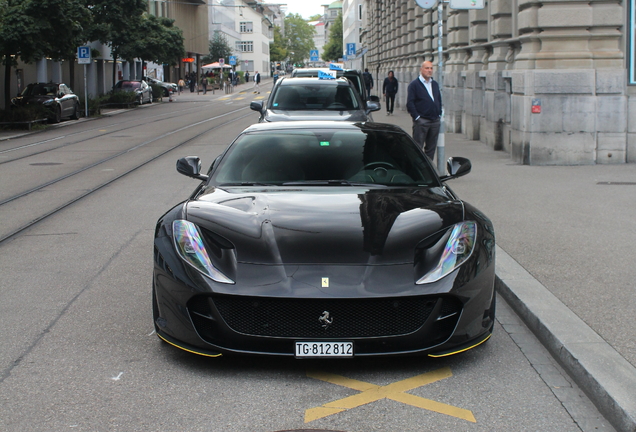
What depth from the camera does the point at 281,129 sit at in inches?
256

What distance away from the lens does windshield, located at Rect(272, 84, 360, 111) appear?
1435 cm

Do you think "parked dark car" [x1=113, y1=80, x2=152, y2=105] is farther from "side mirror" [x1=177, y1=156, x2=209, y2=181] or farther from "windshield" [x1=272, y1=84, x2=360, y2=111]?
"side mirror" [x1=177, y1=156, x2=209, y2=181]

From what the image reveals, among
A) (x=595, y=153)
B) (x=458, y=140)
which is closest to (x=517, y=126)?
(x=595, y=153)

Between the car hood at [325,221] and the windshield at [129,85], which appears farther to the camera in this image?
the windshield at [129,85]

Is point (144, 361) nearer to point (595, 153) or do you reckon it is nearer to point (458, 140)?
point (595, 153)

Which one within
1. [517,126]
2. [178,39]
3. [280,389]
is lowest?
[280,389]

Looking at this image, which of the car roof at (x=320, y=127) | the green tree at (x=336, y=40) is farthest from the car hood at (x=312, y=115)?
the green tree at (x=336, y=40)

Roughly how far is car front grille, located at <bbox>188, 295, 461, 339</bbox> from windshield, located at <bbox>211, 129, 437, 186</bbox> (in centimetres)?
159

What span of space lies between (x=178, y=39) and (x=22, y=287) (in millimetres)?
59835

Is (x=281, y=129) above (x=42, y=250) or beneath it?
above

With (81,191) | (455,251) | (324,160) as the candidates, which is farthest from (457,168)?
(81,191)

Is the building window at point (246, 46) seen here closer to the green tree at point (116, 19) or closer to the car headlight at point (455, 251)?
the green tree at point (116, 19)

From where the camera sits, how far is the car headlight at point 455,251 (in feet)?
14.6

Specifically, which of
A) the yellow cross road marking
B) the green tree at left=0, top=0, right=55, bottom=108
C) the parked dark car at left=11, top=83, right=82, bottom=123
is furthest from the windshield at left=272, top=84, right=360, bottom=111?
the parked dark car at left=11, top=83, right=82, bottom=123
